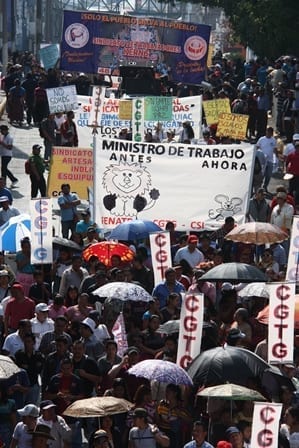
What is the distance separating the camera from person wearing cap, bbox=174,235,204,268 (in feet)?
66.6

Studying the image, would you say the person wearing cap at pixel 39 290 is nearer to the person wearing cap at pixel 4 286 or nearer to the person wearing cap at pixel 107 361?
the person wearing cap at pixel 4 286

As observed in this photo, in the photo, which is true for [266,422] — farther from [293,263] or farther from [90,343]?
[293,263]

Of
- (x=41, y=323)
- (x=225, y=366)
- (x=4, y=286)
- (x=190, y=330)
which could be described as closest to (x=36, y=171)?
(x=4, y=286)

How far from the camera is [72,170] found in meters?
25.4

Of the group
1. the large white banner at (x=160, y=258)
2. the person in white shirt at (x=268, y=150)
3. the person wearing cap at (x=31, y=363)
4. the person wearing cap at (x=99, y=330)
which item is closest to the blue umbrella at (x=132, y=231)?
the large white banner at (x=160, y=258)

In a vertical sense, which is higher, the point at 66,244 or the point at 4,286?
the point at 66,244

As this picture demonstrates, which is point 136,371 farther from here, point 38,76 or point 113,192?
point 38,76

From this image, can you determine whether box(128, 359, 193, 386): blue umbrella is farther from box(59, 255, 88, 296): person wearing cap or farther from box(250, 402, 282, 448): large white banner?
box(59, 255, 88, 296): person wearing cap

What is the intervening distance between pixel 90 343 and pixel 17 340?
2.28 feet

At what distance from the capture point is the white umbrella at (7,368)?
1493 cm

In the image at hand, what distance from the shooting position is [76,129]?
2989 cm

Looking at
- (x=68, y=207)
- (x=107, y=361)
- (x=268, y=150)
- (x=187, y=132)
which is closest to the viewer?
(x=107, y=361)

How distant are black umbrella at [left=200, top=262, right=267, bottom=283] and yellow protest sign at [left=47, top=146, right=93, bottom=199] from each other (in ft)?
22.0

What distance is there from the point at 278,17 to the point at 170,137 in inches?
605
